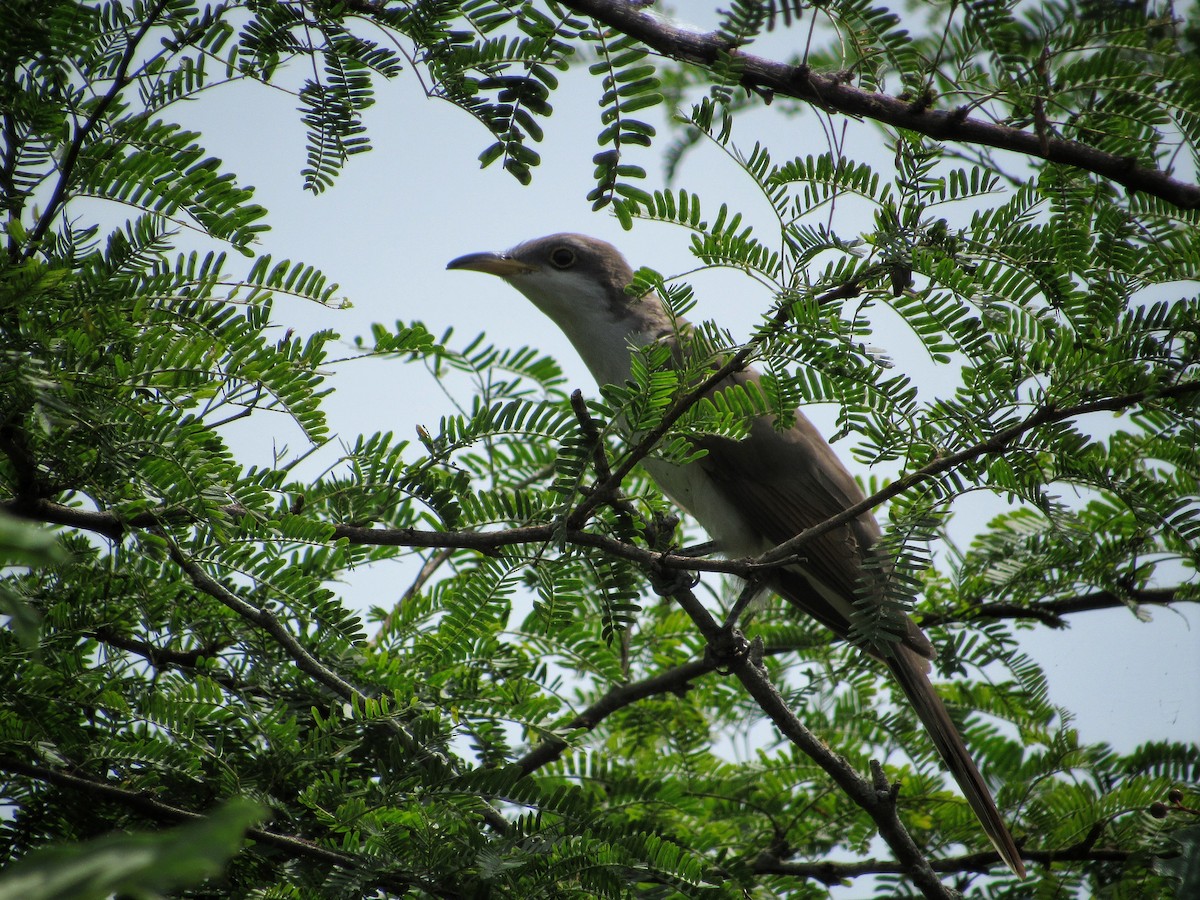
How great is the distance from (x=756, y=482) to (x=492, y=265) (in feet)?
5.87

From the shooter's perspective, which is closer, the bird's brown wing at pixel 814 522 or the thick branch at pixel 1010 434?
the thick branch at pixel 1010 434

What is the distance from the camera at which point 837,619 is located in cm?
415

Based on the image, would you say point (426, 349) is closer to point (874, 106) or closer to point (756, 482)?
point (874, 106)

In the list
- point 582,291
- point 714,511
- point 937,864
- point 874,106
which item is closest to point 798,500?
point 714,511

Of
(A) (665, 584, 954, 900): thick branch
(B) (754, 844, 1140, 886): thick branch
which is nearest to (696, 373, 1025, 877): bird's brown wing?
(B) (754, 844, 1140, 886): thick branch

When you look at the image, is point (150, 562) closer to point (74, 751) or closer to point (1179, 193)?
point (74, 751)

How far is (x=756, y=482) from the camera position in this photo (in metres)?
4.52

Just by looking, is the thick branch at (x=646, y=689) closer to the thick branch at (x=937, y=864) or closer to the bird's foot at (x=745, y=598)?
the bird's foot at (x=745, y=598)

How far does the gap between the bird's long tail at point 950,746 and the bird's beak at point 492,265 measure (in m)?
2.74

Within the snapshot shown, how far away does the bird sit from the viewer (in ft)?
12.4

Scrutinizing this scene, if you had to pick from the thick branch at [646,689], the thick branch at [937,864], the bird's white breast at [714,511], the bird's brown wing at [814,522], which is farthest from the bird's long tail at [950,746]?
the bird's white breast at [714,511]

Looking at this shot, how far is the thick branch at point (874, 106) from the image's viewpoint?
1.94 meters

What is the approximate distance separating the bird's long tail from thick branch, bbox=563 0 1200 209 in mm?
2118

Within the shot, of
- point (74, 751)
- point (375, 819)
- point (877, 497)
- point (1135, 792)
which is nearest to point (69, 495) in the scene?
point (74, 751)
